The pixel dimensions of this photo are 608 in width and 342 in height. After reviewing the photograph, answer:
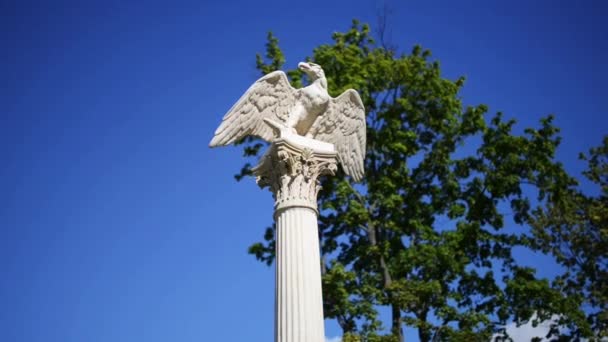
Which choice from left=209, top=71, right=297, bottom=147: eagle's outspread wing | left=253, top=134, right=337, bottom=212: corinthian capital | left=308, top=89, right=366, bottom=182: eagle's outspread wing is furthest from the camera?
left=308, top=89, right=366, bottom=182: eagle's outspread wing

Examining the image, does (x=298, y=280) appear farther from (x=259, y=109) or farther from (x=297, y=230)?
(x=259, y=109)

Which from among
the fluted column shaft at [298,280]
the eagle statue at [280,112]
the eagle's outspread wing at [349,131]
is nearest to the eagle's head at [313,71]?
the eagle statue at [280,112]

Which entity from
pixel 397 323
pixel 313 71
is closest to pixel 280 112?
pixel 313 71

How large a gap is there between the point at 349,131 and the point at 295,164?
2.75 meters

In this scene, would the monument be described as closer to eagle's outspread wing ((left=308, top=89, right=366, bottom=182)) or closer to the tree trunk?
eagle's outspread wing ((left=308, top=89, right=366, bottom=182))

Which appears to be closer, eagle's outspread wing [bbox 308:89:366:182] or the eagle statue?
the eagle statue

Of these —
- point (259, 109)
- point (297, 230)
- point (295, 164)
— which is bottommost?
point (297, 230)

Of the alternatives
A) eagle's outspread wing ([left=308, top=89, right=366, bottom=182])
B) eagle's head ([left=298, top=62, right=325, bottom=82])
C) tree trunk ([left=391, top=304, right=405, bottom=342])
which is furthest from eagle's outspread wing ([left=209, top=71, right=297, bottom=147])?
tree trunk ([left=391, top=304, right=405, bottom=342])

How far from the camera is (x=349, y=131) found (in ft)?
47.9

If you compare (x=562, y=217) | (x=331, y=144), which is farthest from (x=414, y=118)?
(x=331, y=144)

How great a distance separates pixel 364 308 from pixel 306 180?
788 cm

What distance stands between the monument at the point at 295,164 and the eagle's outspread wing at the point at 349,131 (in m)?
0.04

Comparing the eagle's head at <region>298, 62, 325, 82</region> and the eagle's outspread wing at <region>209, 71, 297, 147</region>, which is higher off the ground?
the eagle's head at <region>298, 62, 325, 82</region>

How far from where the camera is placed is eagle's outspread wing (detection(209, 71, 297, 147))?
41.3ft
